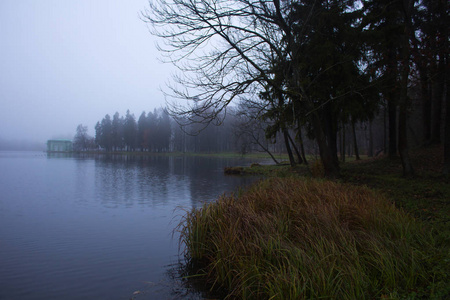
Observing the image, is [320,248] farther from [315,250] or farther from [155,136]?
[155,136]

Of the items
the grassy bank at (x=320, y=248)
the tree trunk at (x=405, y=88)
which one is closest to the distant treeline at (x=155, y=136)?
the tree trunk at (x=405, y=88)

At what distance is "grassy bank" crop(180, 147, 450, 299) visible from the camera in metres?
3.96

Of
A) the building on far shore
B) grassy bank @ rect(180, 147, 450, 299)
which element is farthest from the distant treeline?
grassy bank @ rect(180, 147, 450, 299)

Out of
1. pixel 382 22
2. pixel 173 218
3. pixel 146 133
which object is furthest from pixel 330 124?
pixel 146 133

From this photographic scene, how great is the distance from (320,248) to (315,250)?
0.17 metres

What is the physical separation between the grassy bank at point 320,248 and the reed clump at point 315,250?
0.05ft

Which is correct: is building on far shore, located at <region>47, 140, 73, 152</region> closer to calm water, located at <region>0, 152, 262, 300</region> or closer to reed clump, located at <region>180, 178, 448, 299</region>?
calm water, located at <region>0, 152, 262, 300</region>

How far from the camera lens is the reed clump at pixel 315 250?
3.96 m

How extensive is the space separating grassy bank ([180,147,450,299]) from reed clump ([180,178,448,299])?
14 millimetres

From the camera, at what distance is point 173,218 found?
34.8ft

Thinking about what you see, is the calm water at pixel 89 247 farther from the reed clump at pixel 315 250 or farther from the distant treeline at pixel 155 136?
the distant treeline at pixel 155 136

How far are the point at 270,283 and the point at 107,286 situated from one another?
10.2 feet

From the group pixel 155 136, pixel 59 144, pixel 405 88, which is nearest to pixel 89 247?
pixel 405 88

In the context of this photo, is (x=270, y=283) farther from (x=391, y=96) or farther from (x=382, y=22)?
(x=382, y=22)
